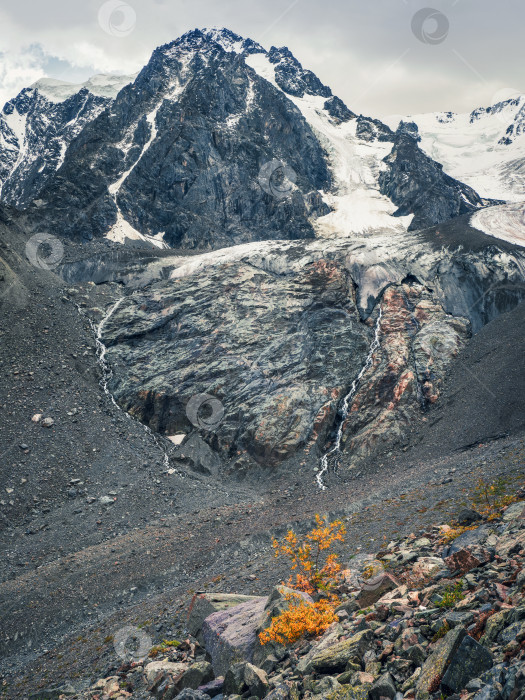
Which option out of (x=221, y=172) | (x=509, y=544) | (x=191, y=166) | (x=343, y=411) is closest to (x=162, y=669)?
(x=509, y=544)

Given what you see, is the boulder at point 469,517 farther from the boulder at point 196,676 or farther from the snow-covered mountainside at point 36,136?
the snow-covered mountainside at point 36,136

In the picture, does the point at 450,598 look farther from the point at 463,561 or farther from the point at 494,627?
the point at 463,561

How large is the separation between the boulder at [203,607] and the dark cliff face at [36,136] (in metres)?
163

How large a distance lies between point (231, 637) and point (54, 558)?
20.9 metres

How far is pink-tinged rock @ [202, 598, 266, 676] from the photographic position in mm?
13578

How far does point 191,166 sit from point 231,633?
109 metres

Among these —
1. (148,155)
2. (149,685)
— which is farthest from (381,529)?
(148,155)

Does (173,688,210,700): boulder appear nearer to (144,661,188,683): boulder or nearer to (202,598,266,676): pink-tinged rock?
(202,598,266,676): pink-tinged rock

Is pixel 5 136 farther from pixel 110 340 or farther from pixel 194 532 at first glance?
pixel 194 532

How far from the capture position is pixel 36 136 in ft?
604

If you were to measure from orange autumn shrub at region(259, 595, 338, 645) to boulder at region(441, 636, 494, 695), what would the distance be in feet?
18.8

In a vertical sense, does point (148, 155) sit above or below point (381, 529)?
above

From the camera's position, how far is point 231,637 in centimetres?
1422

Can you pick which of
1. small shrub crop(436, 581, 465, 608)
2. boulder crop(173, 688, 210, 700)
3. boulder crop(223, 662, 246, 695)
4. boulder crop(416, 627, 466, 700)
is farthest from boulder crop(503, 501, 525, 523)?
boulder crop(173, 688, 210, 700)
